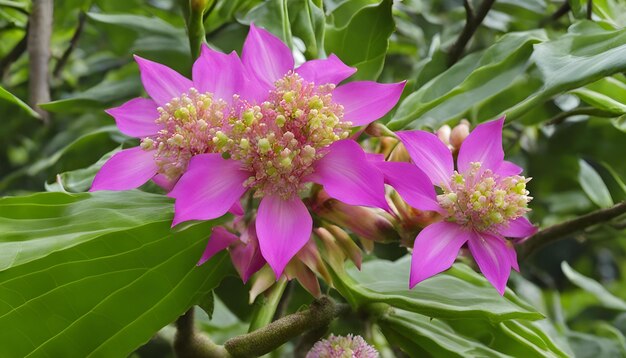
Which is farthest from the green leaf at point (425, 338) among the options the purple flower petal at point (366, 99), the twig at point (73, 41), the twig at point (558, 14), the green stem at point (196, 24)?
the twig at point (73, 41)

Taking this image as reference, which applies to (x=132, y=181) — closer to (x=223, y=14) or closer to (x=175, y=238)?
(x=175, y=238)

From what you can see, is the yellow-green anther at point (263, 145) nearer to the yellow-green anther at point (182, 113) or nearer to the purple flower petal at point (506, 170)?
the yellow-green anther at point (182, 113)

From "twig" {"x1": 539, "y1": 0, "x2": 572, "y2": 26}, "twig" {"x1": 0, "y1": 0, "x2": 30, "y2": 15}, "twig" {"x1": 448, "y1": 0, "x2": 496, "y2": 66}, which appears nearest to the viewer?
"twig" {"x1": 448, "y1": 0, "x2": 496, "y2": 66}

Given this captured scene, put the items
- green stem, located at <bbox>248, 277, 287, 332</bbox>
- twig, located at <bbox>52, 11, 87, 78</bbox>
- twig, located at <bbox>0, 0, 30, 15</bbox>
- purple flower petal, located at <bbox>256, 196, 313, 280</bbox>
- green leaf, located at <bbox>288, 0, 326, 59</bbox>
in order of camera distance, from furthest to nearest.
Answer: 1. twig, located at <bbox>52, 11, 87, 78</bbox>
2. twig, located at <bbox>0, 0, 30, 15</bbox>
3. green leaf, located at <bbox>288, 0, 326, 59</bbox>
4. green stem, located at <bbox>248, 277, 287, 332</bbox>
5. purple flower petal, located at <bbox>256, 196, 313, 280</bbox>

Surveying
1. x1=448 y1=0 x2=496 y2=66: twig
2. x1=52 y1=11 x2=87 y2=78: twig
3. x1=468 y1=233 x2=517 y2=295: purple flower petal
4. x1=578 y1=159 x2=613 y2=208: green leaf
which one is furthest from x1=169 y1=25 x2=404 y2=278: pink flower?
x1=52 y1=11 x2=87 y2=78: twig

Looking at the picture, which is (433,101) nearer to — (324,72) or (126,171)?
(324,72)

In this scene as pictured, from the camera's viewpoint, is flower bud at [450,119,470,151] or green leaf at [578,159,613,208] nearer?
flower bud at [450,119,470,151]

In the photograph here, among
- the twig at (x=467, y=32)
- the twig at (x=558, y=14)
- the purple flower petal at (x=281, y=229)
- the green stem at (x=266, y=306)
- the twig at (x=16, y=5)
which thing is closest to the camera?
the purple flower petal at (x=281, y=229)

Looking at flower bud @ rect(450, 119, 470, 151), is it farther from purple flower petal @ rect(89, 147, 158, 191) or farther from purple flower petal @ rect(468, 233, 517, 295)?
purple flower petal @ rect(89, 147, 158, 191)
